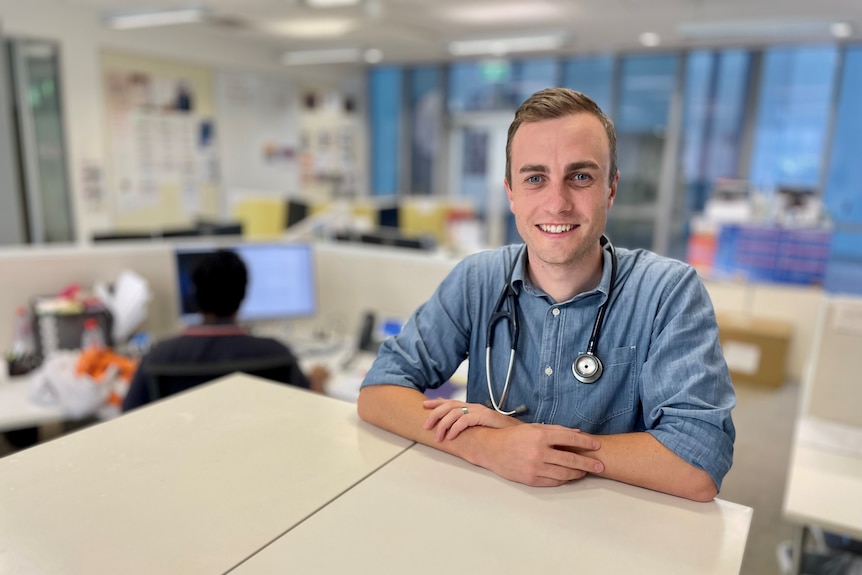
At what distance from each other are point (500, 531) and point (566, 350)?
427 millimetres

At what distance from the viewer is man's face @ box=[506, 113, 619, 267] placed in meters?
1.00

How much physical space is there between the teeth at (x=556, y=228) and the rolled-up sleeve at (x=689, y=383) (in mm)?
205

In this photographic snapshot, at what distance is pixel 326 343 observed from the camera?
272 cm

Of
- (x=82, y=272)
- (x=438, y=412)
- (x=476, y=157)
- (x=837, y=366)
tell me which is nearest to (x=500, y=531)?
(x=438, y=412)

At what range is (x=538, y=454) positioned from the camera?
33.0 inches

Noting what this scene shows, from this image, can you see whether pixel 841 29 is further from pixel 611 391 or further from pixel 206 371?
pixel 206 371

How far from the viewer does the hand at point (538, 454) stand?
835mm

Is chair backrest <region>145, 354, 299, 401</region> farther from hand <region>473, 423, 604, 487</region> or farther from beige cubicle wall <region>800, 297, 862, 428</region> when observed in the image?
beige cubicle wall <region>800, 297, 862, 428</region>

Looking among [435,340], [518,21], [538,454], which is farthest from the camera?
[518,21]

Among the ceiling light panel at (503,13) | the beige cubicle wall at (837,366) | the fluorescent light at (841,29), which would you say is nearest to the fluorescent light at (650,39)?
the ceiling light panel at (503,13)

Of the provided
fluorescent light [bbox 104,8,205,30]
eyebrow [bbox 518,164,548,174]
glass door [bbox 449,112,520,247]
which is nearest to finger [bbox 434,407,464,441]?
eyebrow [bbox 518,164,548,174]

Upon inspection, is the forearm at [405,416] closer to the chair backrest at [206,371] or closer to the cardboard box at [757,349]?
the chair backrest at [206,371]

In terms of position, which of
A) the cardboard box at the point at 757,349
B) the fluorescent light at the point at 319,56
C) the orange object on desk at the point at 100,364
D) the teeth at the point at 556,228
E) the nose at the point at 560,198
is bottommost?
the cardboard box at the point at 757,349

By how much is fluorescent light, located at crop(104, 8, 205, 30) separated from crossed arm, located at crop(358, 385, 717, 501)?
4.91 meters
